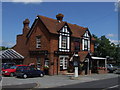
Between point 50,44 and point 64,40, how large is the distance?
3069mm

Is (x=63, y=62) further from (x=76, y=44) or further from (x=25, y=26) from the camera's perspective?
(x=25, y=26)

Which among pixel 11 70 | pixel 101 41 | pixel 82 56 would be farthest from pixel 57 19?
pixel 101 41

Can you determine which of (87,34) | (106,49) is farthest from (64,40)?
(106,49)

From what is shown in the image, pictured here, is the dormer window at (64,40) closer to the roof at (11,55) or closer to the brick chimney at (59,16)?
the brick chimney at (59,16)

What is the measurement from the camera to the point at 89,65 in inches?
1318

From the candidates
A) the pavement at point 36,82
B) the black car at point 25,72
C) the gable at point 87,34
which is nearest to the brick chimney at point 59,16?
the gable at point 87,34

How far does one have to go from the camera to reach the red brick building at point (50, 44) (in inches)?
1161

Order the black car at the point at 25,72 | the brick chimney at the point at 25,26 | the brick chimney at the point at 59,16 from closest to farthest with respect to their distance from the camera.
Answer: the black car at the point at 25,72
the brick chimney at the point at 25,26
the brick chimney at the point at 59,16

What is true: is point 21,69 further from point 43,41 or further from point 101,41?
point 101,41

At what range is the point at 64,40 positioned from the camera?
31438mm

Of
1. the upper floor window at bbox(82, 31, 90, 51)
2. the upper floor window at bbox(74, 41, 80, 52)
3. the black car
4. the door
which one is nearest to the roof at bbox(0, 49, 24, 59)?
the door

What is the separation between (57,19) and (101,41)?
2099cm

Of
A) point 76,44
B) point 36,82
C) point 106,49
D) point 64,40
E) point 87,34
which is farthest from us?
point 106,49

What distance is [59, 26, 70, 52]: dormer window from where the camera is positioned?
30875 millimetres
